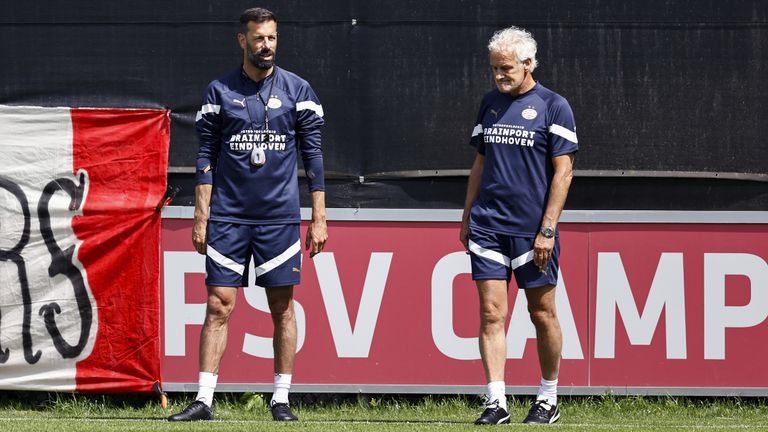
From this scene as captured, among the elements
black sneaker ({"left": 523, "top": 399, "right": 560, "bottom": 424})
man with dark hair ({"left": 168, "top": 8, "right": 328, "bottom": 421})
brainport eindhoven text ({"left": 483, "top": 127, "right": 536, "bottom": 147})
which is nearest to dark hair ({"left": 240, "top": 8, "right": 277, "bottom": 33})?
man with dark hair ({"left": 168, "top": 8, "right": 328, "bottom": 421})

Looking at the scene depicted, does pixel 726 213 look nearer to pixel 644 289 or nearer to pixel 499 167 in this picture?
pixel 644 289

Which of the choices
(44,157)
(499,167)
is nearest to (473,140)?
(499,167)

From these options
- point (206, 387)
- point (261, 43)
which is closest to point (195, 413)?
point (206, 387)

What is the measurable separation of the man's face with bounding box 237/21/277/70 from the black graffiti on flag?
193cm

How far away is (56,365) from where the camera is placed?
24.1ft

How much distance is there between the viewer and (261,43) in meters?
5.94

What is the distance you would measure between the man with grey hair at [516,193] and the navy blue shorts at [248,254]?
35.0 inches

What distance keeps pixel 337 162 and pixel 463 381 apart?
1488 mm

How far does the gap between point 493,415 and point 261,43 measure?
2054mm

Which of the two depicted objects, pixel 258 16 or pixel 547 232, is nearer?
pixel 547 232

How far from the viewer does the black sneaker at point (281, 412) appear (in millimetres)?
6012

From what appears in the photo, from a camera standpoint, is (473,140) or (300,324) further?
(300,324)

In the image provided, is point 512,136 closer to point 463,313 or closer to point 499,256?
point 499,256

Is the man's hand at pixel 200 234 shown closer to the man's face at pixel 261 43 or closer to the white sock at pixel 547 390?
the man's face at pixel 261 43
